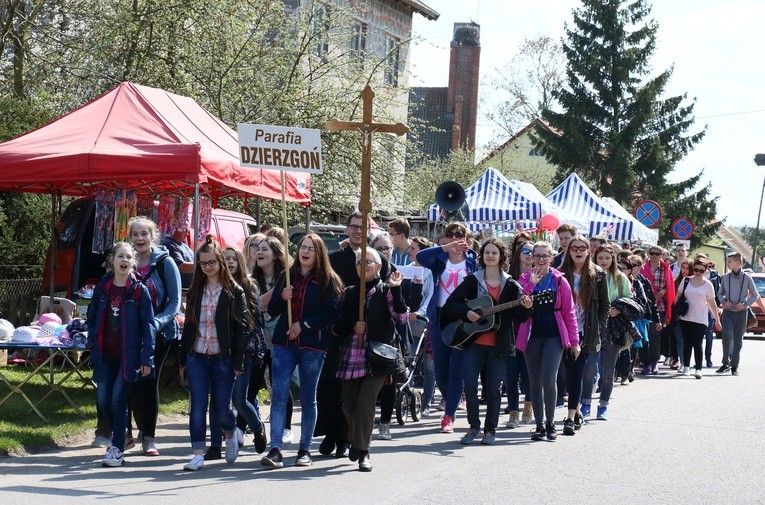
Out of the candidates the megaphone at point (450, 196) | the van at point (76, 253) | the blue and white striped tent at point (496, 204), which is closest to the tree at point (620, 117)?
the blue and white striped tent at point (496, 204)

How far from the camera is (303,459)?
9406mm

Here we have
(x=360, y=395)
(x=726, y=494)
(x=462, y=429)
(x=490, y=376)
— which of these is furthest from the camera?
(x=462, y=429)

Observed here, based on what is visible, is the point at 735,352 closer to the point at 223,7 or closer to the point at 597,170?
the point at 223,7

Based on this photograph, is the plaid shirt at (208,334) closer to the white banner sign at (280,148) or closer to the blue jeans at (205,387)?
the blue jeans at (205,387)

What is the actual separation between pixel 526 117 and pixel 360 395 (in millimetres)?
50742

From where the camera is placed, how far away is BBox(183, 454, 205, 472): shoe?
9.10 meters

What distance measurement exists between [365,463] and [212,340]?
1.55 m

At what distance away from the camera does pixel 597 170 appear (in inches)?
2007

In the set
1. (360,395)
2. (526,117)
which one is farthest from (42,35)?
(526,117)

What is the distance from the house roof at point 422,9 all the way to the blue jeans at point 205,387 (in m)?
33.7

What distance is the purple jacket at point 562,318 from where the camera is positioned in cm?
1124

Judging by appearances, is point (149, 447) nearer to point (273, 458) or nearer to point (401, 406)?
point (273, 458)

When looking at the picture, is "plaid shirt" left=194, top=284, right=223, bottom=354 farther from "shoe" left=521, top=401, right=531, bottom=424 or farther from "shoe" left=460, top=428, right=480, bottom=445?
"shoe" left=521, top=401, right=531, bottom=424

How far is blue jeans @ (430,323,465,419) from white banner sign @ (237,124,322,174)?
2.32 metres
